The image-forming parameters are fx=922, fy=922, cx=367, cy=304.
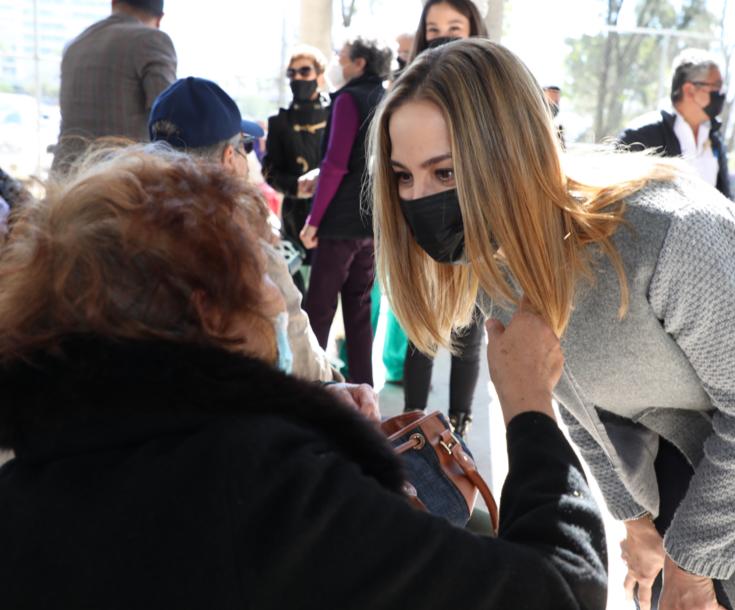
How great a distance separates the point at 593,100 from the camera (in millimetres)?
9266

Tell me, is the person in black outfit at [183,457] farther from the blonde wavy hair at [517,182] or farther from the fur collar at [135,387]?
the blonde wavy hair at [517,182]

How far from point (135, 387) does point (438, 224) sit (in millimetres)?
898

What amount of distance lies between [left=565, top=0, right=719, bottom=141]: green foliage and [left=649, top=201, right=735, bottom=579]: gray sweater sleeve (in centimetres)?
737

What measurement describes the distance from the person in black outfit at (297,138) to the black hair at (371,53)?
0.68 m

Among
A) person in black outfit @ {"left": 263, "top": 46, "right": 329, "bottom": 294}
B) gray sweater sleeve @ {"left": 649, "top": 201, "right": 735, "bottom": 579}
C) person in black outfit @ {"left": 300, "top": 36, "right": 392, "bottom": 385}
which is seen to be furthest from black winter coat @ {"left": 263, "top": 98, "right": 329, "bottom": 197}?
gray sweater sleeve @ {"left": 649, "top": 201, "right": 735, "bottom": 579}

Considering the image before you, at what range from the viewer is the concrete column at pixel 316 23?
7504mm

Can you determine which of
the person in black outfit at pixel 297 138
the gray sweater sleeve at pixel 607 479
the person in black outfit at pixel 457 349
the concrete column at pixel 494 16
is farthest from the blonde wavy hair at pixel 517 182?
the concrete column at pixel 494 16

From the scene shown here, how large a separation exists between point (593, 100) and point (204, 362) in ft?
29.1

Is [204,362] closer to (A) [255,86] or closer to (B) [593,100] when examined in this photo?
(A) [255,86]

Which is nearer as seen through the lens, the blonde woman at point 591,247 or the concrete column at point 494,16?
the blonde woman at point 591,247

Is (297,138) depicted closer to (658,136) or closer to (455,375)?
(455,375)

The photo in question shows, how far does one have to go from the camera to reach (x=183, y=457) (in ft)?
3.09

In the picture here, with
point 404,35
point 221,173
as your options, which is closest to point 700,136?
point 404,35

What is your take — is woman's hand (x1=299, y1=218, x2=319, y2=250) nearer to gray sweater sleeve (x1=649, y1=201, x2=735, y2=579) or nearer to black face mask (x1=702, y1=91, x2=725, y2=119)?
black face mask (x1=702, y1=91, x2=725, y2=119)
